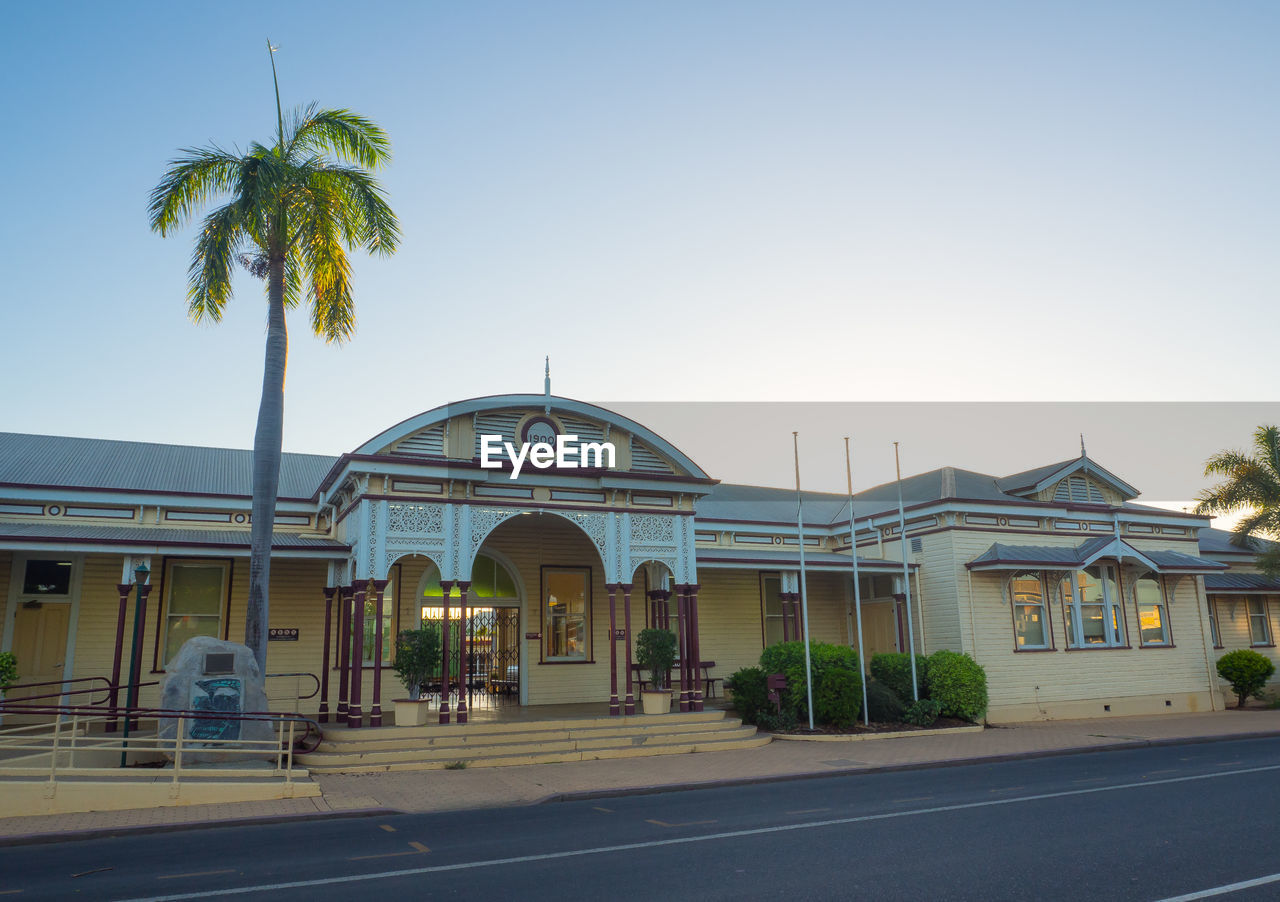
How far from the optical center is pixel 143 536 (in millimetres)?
16500

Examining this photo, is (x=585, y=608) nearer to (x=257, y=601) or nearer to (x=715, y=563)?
(x=715, y=563)

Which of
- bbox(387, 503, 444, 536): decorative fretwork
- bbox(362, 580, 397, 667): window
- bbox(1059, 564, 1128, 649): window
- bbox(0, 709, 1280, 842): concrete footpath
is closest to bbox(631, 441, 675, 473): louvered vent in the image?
bbox(387, 503, 444, 536): decorative fretwork

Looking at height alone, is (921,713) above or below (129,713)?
below

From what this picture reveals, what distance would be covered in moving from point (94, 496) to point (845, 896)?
16.8 metres

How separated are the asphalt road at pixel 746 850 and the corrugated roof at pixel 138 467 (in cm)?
1116

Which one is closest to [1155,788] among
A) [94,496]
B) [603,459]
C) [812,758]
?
[812,758]

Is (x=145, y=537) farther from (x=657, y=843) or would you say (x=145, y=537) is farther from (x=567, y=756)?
(x=657, y=843)

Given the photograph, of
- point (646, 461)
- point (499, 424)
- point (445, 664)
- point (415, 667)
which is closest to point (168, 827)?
point (415, 667)

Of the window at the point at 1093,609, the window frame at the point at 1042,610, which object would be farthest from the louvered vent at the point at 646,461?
the window at the point at 1093,609

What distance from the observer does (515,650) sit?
67.9 feet

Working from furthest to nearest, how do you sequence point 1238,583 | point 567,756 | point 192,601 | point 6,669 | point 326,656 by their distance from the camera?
point 1238,583 → point 192,601 → point 326,656 → point 567,756 → point 6,669

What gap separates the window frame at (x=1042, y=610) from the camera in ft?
71.7

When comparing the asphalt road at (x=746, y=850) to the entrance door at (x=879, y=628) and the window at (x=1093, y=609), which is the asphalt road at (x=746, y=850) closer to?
the window at (x=1093, y=609)

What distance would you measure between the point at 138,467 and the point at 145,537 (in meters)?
4.20
